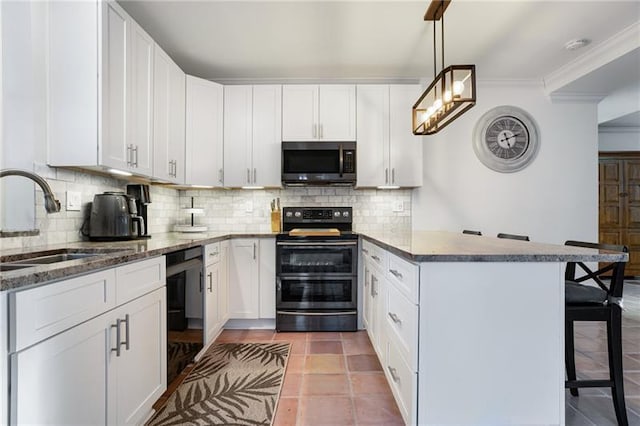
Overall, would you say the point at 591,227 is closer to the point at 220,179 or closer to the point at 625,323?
the point at 625,323

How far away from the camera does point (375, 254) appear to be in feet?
7.62

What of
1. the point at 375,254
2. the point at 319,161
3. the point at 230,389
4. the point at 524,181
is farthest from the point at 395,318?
the point at 524,181

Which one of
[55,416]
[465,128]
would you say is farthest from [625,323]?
[55,416]

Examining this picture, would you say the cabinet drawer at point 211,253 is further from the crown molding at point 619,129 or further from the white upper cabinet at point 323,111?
the crown molding at point 619,129

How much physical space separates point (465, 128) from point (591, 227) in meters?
1.78

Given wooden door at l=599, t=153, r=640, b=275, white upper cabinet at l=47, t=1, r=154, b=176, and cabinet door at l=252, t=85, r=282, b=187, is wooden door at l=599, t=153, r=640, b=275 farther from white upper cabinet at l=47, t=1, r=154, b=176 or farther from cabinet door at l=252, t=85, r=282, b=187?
white upper cabinet at l=47, t=1, r=154, b=176

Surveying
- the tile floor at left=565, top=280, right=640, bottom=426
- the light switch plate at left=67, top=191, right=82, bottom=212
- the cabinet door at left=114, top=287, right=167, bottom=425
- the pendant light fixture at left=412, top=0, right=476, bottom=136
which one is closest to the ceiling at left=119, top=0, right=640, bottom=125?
the pendant light fixture at left=412, top=0, right=476, bottom=136

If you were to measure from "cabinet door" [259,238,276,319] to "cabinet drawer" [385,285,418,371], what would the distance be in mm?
1387

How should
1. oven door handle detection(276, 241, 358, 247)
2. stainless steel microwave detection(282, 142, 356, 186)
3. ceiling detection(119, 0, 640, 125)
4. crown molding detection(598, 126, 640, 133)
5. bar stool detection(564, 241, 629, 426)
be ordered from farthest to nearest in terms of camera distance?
crown molding detection(598, 126, 640, 133) < stainless steel microwave detection(282, 142, 356, 186) < oven door handle detection(276, 241, 358, 247) < ceiling detection(119, 0, 640, 125) < bar stool detection(564, 241, 629, 426)

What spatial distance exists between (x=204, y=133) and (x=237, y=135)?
31 centimetres

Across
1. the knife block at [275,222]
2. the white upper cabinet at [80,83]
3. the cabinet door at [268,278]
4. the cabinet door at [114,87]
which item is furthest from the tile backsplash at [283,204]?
the white upper cabinet at [80,83]

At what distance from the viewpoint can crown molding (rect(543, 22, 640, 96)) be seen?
2588 millimetres

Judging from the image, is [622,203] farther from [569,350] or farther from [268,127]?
[268,127]

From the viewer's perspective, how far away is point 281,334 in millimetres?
2912
